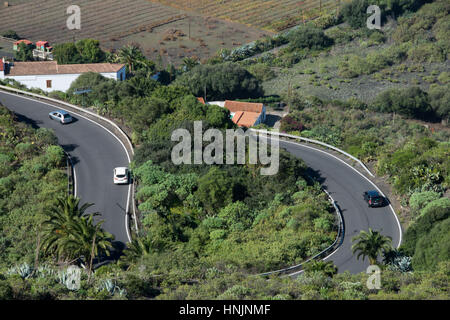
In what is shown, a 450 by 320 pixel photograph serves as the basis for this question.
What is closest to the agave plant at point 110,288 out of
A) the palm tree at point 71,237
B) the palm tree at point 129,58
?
the palm tree at point 71,237

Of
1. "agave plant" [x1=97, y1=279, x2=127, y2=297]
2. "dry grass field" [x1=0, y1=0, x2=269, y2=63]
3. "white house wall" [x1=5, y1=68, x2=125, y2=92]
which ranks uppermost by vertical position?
"dry grass field" [x1=0, y1=0, x2=269, y2=63]

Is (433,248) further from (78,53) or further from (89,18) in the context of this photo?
(89,18)

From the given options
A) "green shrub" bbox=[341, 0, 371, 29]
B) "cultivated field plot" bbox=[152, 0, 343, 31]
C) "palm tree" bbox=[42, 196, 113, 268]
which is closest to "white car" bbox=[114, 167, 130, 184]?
"palm tree" bbox=[42, 196, 113, 268]

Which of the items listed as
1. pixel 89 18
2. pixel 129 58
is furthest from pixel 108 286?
pixel 89 18

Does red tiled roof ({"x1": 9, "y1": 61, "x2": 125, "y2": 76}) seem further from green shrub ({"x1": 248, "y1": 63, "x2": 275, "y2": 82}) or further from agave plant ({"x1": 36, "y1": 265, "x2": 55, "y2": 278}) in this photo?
agave plant ({"x1": 36, "y1": 265, "x2": 55, "y2": 278})

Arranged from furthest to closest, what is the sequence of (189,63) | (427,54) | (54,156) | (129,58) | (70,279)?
(427,54) < (189,63) < (129,58) < (54,156) < (70,279)

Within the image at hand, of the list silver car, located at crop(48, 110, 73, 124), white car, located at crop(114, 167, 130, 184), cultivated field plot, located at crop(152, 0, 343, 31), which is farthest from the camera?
cultivated field plot, located at crop(152, 0, 343, 31)
